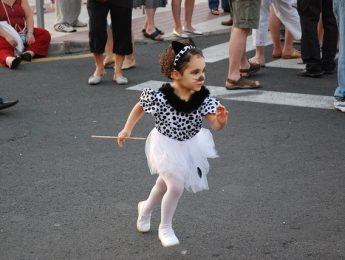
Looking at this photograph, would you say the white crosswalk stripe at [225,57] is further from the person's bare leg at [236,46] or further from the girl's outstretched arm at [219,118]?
the girl's outstretched arm at [219,118]

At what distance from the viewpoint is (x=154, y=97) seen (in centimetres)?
383

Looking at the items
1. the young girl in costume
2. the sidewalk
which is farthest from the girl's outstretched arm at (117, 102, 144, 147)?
the sidewalk

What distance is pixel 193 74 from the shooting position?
12.4ft

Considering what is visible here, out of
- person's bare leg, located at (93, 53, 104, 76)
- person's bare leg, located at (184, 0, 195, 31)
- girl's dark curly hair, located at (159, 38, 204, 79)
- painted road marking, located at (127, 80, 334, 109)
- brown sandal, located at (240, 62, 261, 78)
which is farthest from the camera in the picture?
person's bare leg, located at (184, 0, 195, 31)

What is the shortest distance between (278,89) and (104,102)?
5.99ft

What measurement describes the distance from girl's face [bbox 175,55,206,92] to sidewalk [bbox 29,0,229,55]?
645cm

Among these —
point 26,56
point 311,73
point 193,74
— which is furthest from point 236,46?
point 193,74

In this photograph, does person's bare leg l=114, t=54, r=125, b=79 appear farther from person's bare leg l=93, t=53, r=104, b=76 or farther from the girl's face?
the girl's face

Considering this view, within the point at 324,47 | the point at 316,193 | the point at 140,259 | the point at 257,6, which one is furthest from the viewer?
the point at 324,47

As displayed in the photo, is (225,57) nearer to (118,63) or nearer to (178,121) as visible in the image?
(118,63)

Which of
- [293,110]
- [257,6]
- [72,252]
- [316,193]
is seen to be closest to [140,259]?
[72,252]

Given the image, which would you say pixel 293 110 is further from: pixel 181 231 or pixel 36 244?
pixel 36 244

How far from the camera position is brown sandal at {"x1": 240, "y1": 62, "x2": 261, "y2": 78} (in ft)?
26.7

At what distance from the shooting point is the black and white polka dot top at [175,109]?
3.83 meters
